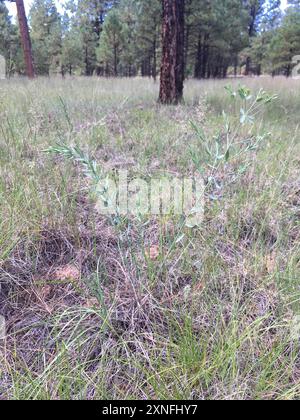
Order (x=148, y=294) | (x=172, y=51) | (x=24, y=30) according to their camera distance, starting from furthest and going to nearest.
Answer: (x=24, y=30)
(x=172, y=51)
(x=148, y=294)

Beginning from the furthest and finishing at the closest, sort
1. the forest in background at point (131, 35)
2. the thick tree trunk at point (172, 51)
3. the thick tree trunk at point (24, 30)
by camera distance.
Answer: the forest in background at point (131, 35), the thick tree trunk at point (24, 30), the thick tree trunk at point (172, 51)

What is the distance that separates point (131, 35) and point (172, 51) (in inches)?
667

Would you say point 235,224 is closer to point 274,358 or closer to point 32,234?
point 274,358

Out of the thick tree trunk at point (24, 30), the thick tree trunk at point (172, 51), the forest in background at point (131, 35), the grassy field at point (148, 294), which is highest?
the forest in background at point (131, 35)

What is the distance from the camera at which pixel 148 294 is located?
3.72 feet

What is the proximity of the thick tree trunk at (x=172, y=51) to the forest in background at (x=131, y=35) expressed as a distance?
9722mm

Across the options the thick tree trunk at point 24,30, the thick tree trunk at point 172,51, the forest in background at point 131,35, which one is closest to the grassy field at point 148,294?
the thick tree trunk at point 172,51

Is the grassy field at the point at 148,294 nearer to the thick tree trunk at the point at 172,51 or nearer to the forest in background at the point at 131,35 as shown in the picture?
the thick tree trunk at the point at 172,51

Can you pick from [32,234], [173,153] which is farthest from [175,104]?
[32,234]

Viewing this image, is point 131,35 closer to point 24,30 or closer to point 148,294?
point 24,30

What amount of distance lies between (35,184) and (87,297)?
79 centimetres

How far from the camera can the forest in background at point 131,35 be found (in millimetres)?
15844

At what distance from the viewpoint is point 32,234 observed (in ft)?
4.44

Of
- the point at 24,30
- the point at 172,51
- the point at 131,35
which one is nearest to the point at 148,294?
the point at 172,51
